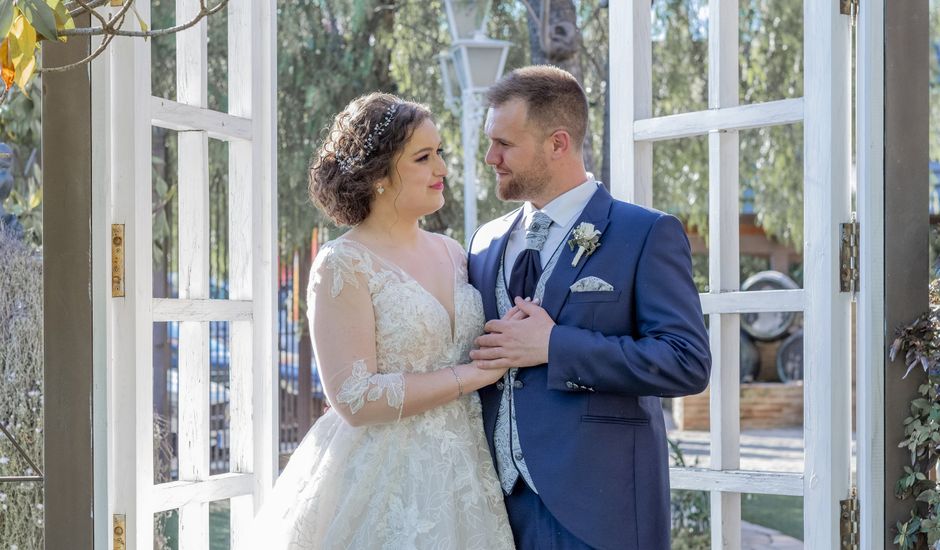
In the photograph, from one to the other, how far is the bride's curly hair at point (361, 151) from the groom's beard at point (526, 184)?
23cm

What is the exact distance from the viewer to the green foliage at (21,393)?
9.42 feet

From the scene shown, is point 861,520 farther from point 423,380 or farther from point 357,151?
point 357,151

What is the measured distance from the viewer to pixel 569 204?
8.56 feet

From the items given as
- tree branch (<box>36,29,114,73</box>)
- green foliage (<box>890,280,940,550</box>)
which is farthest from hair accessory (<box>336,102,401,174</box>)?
green foliage (<box>890,280,940,550</box>)

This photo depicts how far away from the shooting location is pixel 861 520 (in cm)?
282

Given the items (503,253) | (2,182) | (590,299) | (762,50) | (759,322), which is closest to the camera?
(590,299)

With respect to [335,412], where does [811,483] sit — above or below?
below

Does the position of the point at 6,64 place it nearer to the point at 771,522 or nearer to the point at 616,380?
the point at 616,380

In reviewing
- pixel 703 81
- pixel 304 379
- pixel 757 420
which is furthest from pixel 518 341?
pixel 757 420

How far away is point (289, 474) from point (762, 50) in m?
7.35

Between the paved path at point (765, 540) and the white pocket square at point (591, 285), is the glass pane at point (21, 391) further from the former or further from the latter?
the paved path at point (765, 540)

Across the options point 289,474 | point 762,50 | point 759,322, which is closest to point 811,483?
point 289,474

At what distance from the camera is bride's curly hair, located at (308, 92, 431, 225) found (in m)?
2.56

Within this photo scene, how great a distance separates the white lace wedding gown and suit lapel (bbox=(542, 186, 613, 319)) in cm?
19
